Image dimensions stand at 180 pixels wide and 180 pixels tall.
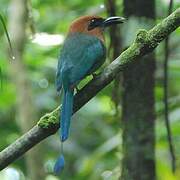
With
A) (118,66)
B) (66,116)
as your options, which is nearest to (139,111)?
(66,116)

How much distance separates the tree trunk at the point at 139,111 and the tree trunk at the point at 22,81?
2.41 feet

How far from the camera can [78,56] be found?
3.12 m

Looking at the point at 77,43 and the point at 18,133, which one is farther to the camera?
the point at 18,133

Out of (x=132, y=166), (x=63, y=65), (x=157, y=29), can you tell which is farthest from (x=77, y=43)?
(x=157, y=29)

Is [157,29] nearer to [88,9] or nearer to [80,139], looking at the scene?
[88,9]

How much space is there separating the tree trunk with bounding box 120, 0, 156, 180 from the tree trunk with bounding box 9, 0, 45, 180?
0.73 meters

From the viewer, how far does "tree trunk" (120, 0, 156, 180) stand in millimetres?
3355

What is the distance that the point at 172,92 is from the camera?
5.47m

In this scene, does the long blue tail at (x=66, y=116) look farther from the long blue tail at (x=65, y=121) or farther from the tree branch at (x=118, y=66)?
the tree branch at (x=118, y=66)

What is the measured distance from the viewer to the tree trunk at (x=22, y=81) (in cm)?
396

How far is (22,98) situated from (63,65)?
1.06 metres

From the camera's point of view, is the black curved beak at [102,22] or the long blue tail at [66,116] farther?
the black curved beak at [102,22]

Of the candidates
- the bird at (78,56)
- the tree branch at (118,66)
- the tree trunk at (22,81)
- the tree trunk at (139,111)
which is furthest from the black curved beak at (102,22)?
the tree branch at (118,66)

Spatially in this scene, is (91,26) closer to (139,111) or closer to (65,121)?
(139,111)
